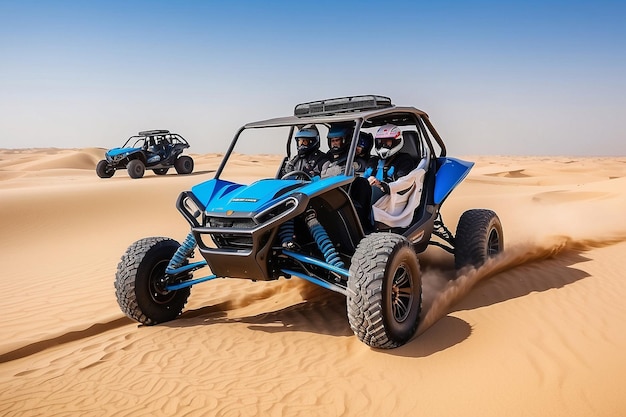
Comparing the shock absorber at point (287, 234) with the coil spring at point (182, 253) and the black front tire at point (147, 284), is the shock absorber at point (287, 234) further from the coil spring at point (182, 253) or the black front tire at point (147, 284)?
the black front tire at point (147, 284)

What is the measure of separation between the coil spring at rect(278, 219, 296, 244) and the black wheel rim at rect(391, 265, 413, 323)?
Result: 993 mm

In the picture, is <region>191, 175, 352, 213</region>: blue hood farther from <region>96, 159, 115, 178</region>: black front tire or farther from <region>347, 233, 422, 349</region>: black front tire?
<region>96, 159, 115, 178</region>: black front tire

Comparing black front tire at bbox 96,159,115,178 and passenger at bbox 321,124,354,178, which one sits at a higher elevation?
passenger at bbox 321,124,354,178

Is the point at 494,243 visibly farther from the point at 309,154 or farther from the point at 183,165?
the point at 183,165

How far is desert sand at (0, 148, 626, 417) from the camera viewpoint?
3.77 metres

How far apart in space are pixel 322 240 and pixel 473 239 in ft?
8.88

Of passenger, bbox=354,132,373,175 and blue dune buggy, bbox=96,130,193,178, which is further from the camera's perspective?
blue dune buggy, bbox=96,130,193,178

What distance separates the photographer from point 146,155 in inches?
864

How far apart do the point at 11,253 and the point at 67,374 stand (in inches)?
296

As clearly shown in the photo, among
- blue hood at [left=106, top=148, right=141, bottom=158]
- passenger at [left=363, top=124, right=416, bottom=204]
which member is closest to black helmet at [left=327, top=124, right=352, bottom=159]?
passenger at [left=363, top=124, right=416, bottom=204]

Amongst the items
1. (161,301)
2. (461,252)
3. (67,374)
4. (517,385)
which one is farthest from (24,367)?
(461,252)

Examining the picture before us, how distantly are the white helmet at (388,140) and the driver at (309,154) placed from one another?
657mm

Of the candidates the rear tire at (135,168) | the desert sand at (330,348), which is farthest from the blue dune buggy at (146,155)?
the desert sand at (330,348)

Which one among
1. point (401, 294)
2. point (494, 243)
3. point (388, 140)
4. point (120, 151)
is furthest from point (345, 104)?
point (120, 151)
